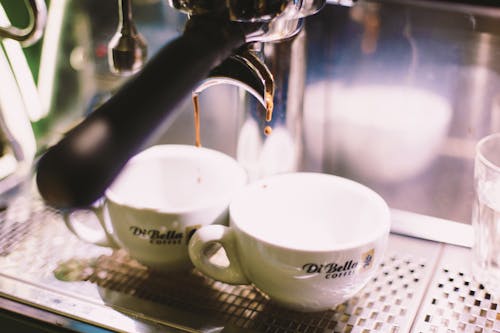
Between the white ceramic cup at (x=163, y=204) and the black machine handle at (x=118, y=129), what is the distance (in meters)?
0.21

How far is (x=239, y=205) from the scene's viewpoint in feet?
1.79

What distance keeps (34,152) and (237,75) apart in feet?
1.46

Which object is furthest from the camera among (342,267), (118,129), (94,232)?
(94,232)

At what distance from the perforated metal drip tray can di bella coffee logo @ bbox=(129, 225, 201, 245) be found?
43 millimetres

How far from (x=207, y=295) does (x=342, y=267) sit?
13cm

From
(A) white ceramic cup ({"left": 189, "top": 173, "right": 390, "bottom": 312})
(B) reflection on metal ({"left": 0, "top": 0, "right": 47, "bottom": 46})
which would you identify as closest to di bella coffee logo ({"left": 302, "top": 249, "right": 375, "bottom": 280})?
(A) white ceramic cup ({"left": 189, "top": 173, "right": 390, "bottom": 312})

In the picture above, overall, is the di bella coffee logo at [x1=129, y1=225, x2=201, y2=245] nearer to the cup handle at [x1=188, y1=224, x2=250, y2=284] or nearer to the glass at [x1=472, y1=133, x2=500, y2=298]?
the cup handle at [x1=188, y1=224, x2=250, y2=284]

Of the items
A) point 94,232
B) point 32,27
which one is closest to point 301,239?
point 94,232

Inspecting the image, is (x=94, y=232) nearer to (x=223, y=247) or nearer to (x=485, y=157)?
(x=223, y=247)

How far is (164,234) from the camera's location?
548 millimetres

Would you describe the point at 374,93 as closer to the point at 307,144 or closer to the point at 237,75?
the point at 307,144

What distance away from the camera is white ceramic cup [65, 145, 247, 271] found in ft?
1.79

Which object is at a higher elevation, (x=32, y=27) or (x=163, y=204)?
(x=32, y=27)

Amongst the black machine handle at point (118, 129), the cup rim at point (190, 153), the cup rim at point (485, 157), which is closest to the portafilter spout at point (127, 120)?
the black machine handle at point (118, 129)
